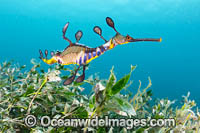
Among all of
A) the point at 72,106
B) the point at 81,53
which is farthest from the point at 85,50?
the point at 72,106

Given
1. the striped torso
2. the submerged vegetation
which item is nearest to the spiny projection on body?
the striped torso

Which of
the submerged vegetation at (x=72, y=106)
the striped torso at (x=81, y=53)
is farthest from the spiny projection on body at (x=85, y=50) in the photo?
the submerged vegetation at (x=72, y=106)

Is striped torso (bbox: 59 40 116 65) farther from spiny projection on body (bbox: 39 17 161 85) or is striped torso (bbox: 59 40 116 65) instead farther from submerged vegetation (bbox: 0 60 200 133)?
submerged vegetation (bbox: 0 60 200 133)

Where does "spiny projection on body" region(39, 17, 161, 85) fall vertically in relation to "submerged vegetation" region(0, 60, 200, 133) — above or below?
above

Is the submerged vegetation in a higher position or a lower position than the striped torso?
lower

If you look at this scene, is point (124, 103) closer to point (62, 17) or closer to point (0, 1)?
point (62, 17)

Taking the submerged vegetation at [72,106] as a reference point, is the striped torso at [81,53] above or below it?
above

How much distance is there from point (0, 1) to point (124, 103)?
5903 centimetres

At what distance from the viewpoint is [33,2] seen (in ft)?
143

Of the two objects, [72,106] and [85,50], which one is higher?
[85,50]

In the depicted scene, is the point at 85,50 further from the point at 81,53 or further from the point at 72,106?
the point at 72,106

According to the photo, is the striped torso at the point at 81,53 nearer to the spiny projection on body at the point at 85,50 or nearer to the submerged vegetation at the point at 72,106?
A: the spiny projection on body at the point at 85,50

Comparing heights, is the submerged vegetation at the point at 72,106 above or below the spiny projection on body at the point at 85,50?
below

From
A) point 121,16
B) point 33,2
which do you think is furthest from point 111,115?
point 33,2
